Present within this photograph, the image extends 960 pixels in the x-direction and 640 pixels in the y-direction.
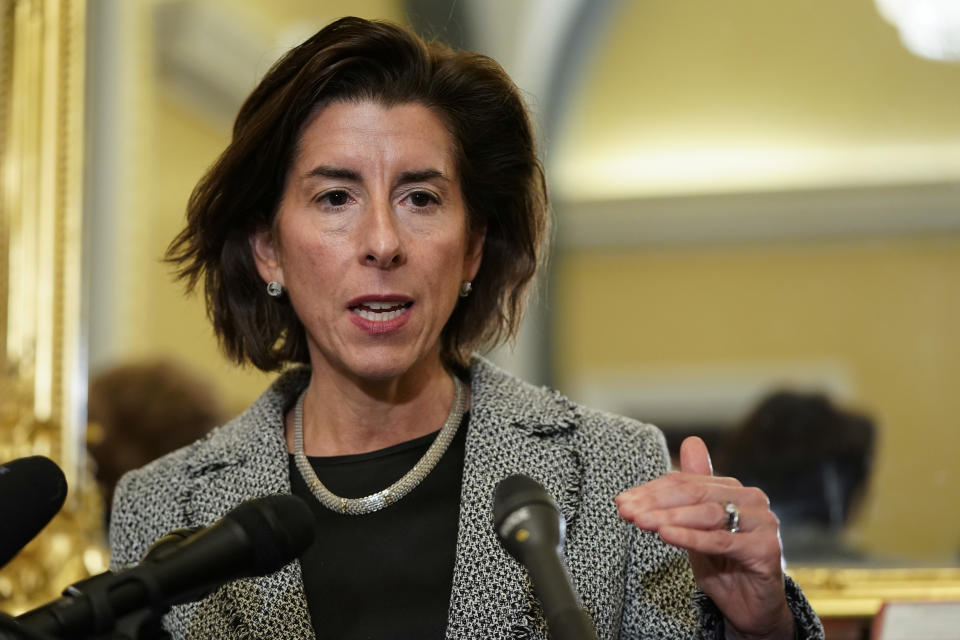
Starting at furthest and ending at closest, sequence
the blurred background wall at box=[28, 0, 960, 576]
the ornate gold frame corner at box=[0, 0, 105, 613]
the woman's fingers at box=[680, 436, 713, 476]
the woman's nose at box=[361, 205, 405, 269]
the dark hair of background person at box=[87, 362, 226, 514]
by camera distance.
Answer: the blurred background wall at box=[28, 0, 960, 576] < the dark hair of background person at box=[87, 362, 226, 514] < the ornate gold frame corner at box=[0, 0, 105, 613] < the woman's nose at box=[361, 205, 405, 269] < the woman's fingers at box=[680, 436, 713, 476]

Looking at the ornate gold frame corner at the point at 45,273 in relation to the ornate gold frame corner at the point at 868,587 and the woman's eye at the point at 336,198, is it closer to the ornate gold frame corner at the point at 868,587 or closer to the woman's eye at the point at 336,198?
the woman's eye at the point at 336,198

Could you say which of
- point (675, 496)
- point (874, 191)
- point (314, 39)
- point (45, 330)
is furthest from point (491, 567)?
point (874, 191)

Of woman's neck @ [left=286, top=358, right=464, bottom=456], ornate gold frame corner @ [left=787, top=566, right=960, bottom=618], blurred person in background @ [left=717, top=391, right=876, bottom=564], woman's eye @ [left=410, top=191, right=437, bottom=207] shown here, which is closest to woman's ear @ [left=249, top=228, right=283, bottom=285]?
woman's neck @ [left=286, top=358, right=464, bottom=456]

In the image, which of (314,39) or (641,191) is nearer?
(314,39)

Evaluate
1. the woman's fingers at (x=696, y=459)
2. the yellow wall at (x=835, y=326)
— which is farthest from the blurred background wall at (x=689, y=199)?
the woman's fingers at (x=696, y=459)

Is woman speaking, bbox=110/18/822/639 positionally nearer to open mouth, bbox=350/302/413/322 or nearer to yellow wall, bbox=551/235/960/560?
open mouth, bbox=350/302/413/322

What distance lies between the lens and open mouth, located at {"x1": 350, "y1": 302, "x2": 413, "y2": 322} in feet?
5.02

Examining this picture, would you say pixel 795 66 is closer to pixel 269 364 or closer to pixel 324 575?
pixel 269 364

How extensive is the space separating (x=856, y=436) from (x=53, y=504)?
1813mm

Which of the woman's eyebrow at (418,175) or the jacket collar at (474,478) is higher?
the woman's eyebrow at (418,175)

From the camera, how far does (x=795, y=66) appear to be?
4.20 metres

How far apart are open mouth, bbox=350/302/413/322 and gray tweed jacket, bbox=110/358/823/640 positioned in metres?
0.21

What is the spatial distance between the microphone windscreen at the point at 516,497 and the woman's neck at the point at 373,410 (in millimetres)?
637

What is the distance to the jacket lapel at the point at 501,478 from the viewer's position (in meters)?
1.50
